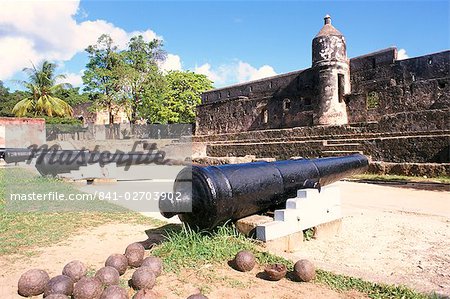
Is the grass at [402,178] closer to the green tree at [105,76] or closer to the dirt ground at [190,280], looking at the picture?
the dirt ground at [190,280]

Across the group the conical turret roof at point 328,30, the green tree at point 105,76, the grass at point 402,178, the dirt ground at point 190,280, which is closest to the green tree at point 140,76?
the green tree at point 105,76

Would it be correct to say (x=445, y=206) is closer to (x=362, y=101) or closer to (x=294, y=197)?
(x=294, y=197)

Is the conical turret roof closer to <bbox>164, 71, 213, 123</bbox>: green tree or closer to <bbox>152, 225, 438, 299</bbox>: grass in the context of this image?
<bbox>164, 71, 213, 123</bbox>: green tree

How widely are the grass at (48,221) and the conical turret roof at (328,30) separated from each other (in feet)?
51.5

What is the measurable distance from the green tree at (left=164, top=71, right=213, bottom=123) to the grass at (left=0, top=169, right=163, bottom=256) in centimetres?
2672

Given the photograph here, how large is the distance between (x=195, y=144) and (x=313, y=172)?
653 inches

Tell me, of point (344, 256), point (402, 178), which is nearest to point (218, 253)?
point (344, 256)

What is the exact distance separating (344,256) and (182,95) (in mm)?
31619

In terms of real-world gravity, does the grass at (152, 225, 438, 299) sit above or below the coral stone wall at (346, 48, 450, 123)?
below

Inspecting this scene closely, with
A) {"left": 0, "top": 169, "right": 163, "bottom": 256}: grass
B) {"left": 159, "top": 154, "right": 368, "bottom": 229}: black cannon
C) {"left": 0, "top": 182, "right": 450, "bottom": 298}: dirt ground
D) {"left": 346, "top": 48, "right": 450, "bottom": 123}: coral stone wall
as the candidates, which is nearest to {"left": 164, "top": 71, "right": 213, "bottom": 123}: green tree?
{"left": 346, "top": 48, "right": 450, "bottom": 123}: coral stone wall

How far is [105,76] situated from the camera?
1073 inches

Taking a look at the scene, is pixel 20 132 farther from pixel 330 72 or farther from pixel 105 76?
pixel 330 72

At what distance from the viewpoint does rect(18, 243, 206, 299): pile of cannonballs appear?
219 centimetres

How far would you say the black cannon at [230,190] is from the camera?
9.64ft
